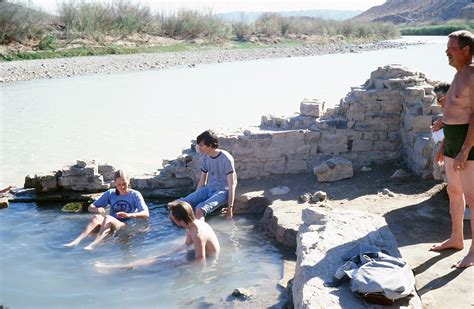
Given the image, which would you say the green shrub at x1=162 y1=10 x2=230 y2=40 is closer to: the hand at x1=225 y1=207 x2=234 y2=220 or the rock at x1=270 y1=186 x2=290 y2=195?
the rock at x1=270 y1=186 x2=290 y2=195

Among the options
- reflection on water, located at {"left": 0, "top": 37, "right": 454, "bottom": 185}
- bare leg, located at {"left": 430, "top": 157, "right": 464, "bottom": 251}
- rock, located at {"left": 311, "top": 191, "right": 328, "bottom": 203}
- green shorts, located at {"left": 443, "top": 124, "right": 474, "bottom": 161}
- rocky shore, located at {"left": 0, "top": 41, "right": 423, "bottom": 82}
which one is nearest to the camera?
green shorts, located at {"left": 443, "top": 124, "right": 474, "bottom": 161}

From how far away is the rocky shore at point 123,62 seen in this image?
26828mm

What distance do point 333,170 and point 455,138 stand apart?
4113 millimetres

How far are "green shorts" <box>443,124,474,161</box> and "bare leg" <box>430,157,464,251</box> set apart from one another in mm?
126

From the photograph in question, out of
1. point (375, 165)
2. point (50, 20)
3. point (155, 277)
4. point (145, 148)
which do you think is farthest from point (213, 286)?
point (50, 20)

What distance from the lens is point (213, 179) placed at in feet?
27.8

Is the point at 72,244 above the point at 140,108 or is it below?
below

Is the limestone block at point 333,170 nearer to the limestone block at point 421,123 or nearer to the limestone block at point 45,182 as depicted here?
the limestone block at point 421,123

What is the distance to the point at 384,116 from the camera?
973 centimetres

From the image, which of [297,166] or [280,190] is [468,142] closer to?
[280,190]

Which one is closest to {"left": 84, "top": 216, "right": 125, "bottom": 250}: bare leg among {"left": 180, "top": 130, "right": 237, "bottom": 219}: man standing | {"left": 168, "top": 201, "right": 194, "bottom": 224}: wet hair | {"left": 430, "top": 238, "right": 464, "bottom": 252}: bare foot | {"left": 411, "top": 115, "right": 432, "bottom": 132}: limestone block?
{"left": 180, "top": 130, "right": 237, "bottom": 219}: man standing

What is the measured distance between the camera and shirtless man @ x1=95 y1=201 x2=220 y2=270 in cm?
672

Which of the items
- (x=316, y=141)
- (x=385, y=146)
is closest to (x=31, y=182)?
(x=316, y=141)

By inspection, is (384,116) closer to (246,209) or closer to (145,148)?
(246,209)
